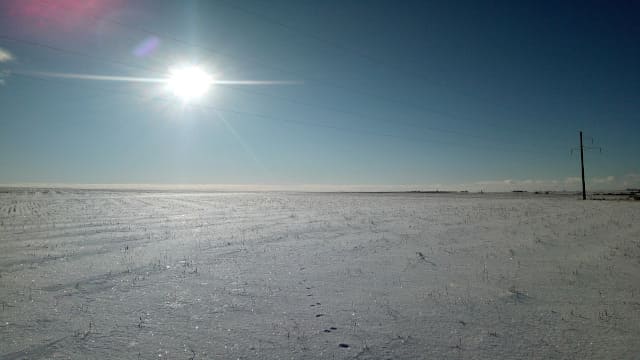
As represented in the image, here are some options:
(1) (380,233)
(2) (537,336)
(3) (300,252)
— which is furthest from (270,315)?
(1) (380,233)

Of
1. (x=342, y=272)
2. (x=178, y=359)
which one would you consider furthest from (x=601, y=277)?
(x=178, y=359)

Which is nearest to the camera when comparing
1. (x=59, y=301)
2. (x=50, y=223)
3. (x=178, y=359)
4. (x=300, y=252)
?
(x=178, y=359)

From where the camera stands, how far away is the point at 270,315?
488 centimetres

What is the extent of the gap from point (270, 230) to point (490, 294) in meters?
9.50

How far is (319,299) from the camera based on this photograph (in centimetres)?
557

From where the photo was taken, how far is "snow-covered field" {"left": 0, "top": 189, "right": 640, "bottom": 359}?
397 cm

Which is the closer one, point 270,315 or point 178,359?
point 178,359

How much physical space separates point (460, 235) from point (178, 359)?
1111cm

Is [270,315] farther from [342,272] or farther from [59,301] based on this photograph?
[59,301]

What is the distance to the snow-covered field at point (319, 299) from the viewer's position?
3967 mm

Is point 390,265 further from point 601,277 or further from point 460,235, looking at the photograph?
point 460,235

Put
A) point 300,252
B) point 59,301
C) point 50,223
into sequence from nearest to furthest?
1. point 59,301
2. point 300,252
3. point 50,223

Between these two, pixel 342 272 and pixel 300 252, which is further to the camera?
pixel 300 252

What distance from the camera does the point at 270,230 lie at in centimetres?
1376
